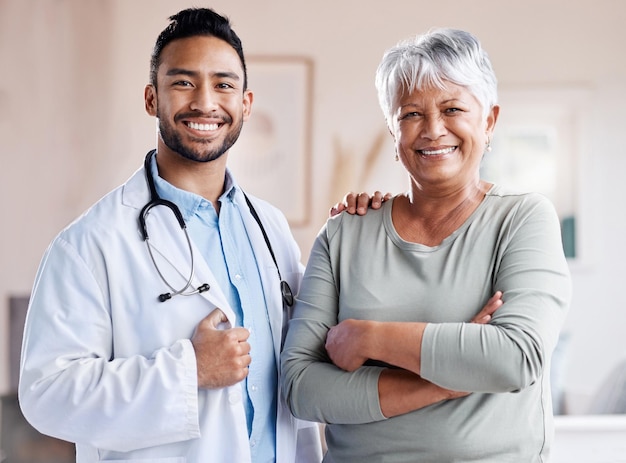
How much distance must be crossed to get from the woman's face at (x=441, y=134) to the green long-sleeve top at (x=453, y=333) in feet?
0.28

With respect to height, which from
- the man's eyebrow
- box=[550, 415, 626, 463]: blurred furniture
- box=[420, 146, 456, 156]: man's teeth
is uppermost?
the man's eyebrow

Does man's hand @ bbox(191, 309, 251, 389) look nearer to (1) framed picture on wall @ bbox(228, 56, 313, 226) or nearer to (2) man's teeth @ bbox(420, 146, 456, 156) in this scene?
(2) man's teeth @ bbox(420, 146, 456, 156)

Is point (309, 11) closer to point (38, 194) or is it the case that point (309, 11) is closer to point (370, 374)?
point (38, 194)

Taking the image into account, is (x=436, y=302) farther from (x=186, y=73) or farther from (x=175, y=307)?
(x=186, y=73)

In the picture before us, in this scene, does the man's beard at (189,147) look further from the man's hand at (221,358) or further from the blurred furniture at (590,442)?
the blurred furniture at (590,442)

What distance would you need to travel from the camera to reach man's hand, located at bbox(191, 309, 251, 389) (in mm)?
1398

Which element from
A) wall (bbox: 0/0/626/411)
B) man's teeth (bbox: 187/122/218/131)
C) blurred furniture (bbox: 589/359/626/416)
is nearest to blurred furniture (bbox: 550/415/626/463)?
man's teeth (bbox: 187/122/218/131)

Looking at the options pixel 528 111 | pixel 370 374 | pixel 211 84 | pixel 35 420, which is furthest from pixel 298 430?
pixel 528 111

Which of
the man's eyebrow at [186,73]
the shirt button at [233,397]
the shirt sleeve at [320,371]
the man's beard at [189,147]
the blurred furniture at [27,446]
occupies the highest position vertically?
the man's eyebrow at [186,73]

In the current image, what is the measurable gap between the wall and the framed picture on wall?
0.07 metres

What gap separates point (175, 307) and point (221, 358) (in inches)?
5.4

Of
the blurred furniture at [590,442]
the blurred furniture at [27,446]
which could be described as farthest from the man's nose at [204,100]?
the blurred furniture at [27,446]

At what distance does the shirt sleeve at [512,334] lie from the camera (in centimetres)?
121


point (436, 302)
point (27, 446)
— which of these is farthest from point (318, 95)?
point (436, 302)
